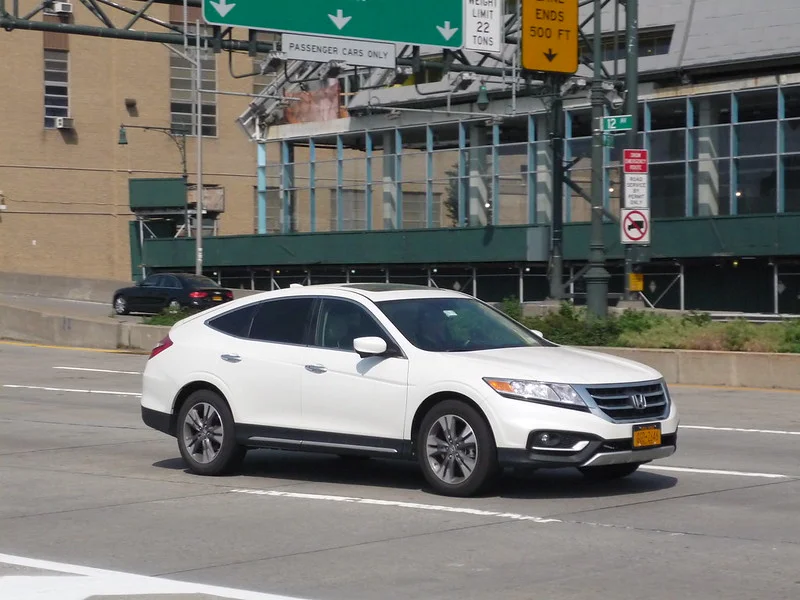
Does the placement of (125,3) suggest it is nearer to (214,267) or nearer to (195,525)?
(214,267)

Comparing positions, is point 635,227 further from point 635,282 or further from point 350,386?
point 350,386

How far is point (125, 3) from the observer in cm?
5688

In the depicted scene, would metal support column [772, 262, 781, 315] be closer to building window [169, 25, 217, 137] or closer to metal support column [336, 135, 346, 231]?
metal support column [336, 135, 346, 231]

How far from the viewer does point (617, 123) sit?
2417 cm

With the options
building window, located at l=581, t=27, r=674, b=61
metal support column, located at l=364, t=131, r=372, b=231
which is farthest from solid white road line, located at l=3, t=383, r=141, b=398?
metal support column, located at l=364, t=131, r=372, b=231

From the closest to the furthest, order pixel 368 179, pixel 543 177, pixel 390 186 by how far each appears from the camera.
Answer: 1. pixel 543 177
2. pixel 390 186
3. pixel 368 179

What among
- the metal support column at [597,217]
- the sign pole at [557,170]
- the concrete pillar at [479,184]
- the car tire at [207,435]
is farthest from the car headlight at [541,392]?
the concrete pillar at [479,184]

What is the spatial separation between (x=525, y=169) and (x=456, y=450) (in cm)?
3347

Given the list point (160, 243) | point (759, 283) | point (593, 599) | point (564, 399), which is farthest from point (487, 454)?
point (160, 243)

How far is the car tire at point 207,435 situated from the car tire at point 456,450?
1993 mm

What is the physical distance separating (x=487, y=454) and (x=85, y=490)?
11.6ft

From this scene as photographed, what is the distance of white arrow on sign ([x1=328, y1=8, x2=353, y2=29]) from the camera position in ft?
89.0

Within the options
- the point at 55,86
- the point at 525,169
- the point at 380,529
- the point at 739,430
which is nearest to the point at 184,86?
the point at 55,86

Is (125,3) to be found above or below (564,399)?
above
